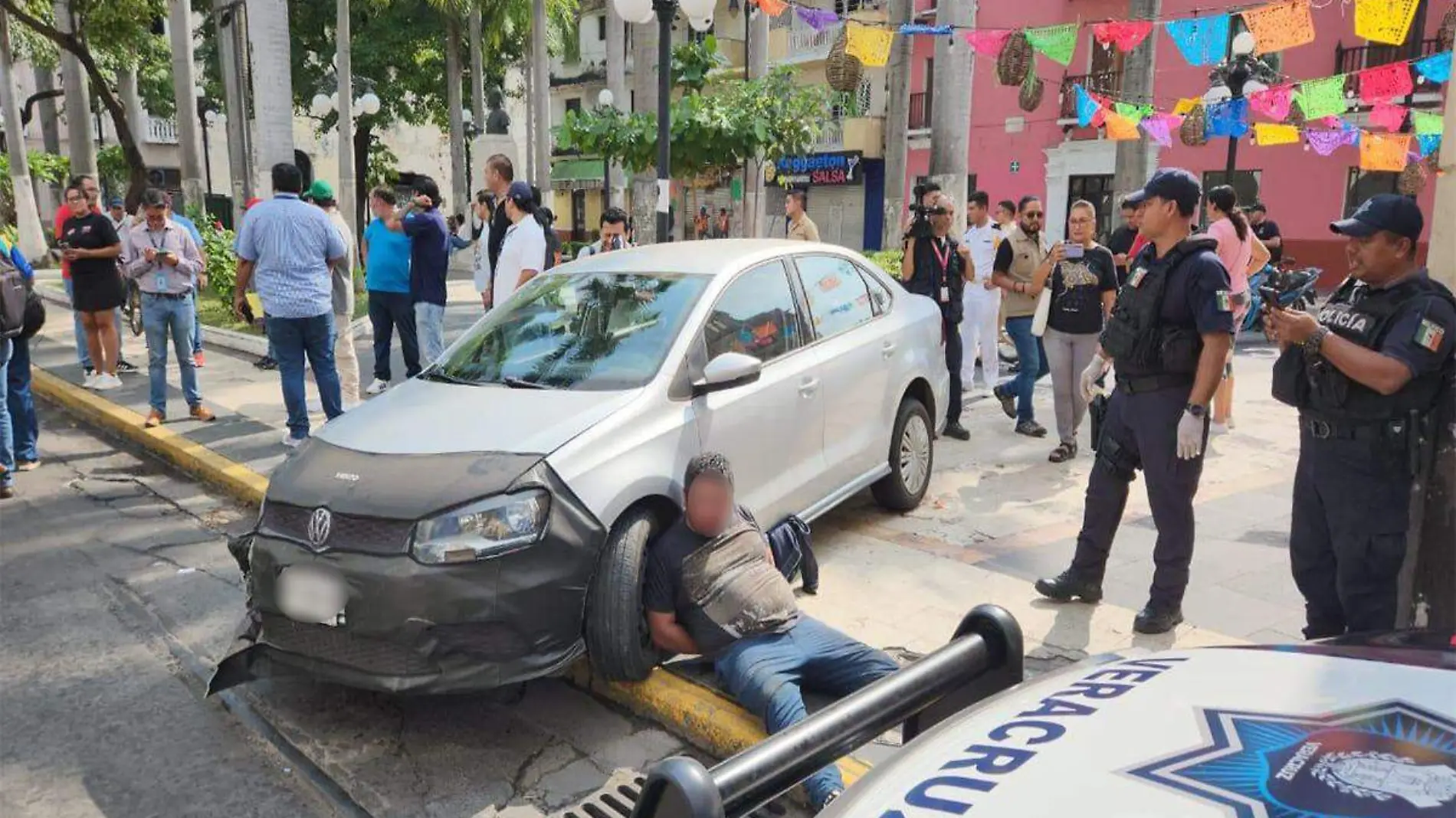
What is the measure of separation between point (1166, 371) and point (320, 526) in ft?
10.8

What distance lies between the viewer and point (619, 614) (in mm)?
3521

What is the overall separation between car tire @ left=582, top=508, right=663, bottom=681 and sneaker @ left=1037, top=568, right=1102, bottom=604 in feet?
6.29

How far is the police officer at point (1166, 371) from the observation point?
13.1 feet

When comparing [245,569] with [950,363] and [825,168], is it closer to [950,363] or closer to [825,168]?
[950,363]

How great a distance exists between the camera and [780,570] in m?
4.16

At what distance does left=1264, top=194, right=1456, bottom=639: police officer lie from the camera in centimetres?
312

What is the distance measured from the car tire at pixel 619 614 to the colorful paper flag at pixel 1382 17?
8.39 m

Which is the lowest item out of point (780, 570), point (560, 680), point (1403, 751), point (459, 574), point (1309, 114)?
point (560, 680)

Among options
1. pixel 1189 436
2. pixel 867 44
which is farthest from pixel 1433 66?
pixel 1189 436

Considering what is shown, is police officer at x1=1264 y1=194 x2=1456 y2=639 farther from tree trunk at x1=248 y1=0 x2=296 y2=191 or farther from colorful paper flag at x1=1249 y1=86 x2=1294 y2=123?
colorful paper flag at x1=1249 y1=86 x2=1294 y2=123

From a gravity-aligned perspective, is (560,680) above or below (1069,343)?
below

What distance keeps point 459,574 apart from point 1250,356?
1200 centimetres

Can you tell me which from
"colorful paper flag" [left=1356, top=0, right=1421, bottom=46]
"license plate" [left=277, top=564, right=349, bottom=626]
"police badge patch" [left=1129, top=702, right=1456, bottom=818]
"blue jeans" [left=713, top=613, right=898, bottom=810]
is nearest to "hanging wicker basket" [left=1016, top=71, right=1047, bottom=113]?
"colorful paper flag" [left=1356, top=0, right=1421, bottom=46]

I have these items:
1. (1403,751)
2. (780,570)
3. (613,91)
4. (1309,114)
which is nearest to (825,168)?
(613,91)
